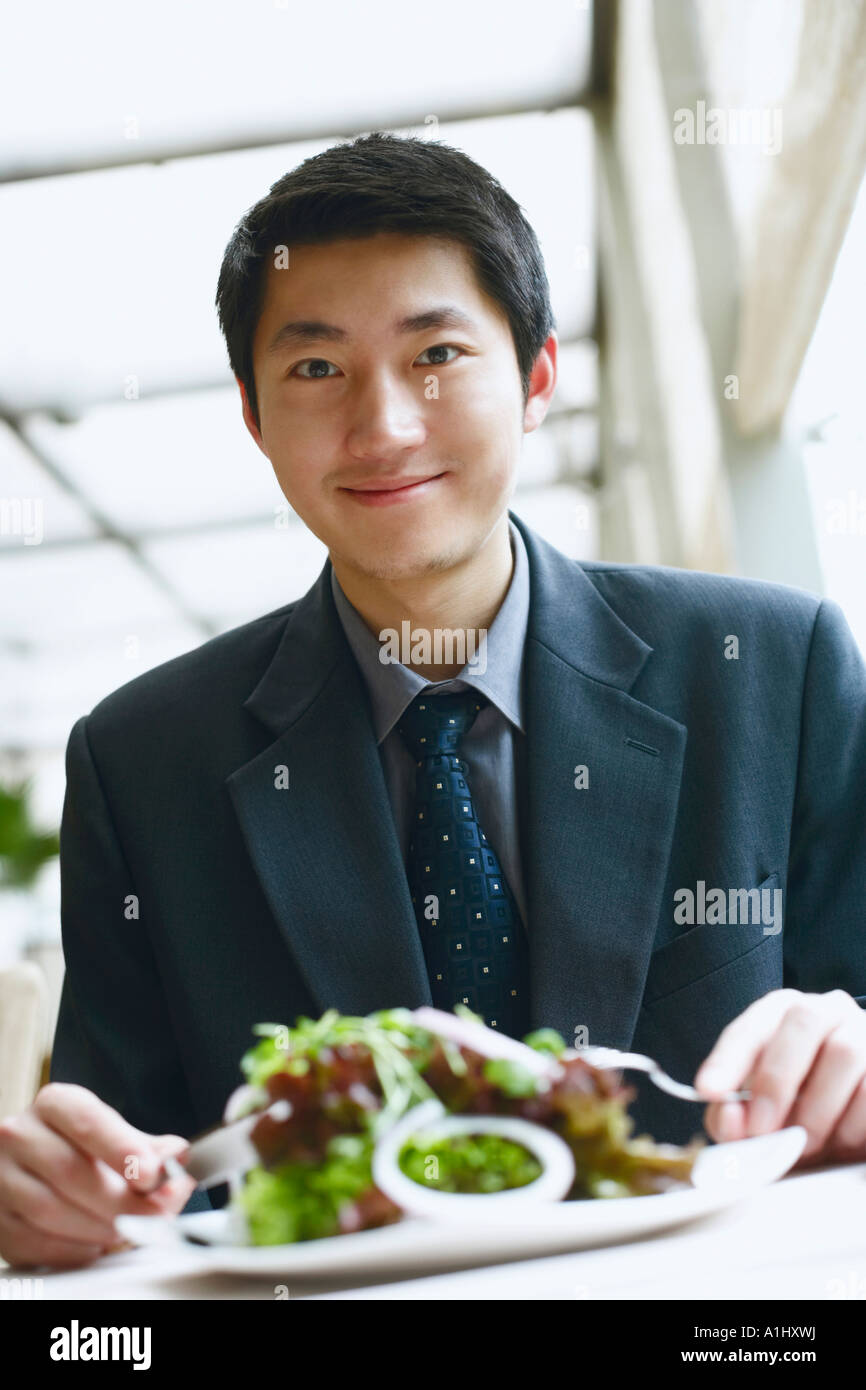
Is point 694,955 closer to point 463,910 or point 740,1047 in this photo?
point 463,910

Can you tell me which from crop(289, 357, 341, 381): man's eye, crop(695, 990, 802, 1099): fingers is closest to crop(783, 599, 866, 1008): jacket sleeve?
crop(695, 990, 802, 1099): fingers

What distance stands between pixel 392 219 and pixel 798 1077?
968 millimetres

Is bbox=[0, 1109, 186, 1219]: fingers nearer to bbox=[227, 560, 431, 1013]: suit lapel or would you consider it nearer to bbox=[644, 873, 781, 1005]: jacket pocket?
bbox=[227, 560, 431, 1013]: suit lapel

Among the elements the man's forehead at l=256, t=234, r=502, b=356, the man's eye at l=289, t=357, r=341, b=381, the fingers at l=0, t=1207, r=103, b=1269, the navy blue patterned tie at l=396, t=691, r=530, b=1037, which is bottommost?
the fingers at l=0, t=1207, r=103, b=1269

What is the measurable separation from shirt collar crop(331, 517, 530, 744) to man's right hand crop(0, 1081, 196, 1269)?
2.04ft

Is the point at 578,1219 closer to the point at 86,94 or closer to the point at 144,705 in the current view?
the point at 144,705

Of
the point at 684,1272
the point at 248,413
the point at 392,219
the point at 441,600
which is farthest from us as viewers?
the point at 248,413

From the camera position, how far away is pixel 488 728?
4.42 feet

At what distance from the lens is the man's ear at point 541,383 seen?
59.9 inches

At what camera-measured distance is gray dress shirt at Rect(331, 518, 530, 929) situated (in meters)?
1.29

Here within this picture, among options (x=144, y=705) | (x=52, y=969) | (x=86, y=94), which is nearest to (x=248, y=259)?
(x=144, y=705)

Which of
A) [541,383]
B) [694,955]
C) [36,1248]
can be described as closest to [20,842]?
[541,383]

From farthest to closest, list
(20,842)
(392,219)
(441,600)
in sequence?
(20,842)
(441,600)
(392,219)

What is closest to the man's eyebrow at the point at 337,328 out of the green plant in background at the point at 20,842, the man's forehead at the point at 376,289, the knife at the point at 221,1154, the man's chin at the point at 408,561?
the man's forehead at the point at 376,289
